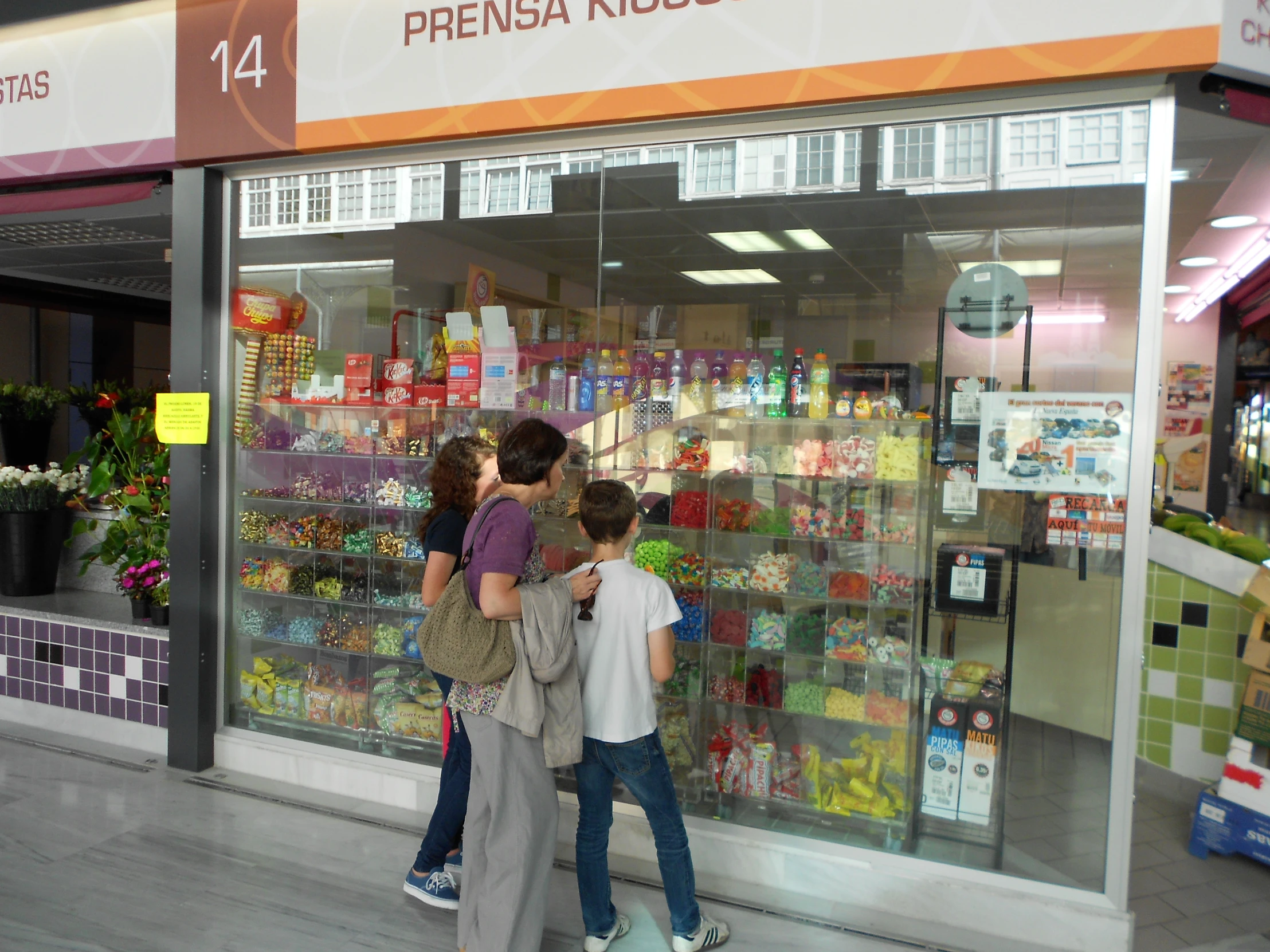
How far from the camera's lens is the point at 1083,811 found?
289 centimetres

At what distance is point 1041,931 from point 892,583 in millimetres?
1271

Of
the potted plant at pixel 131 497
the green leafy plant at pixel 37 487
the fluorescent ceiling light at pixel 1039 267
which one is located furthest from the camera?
the green leafy plant at pixel 37 487

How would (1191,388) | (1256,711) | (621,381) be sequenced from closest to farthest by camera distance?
(1256,711) → (621,381) → (1191,388)

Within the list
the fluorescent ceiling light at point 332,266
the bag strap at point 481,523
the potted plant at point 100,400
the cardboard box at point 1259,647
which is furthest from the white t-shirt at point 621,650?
the potted plant at point 100,400

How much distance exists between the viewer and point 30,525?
496 cm

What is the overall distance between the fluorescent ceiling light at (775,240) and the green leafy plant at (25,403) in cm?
482

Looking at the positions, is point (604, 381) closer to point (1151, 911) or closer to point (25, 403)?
point (1151, 911)

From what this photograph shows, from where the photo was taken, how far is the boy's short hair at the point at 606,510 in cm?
253

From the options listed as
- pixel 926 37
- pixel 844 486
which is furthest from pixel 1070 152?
pixel 844 486

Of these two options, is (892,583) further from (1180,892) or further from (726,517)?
(1180,892)

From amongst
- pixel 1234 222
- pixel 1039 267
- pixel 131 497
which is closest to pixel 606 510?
pixel 1039 267

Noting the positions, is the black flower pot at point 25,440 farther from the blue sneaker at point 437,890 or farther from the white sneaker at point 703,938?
the white sneaker at point 703,938

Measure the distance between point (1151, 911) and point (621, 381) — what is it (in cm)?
295

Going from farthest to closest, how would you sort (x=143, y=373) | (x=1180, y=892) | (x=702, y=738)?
1. (x=143, y=373)
2. (x=702, y=738)
3. (x=1180, y=892)
